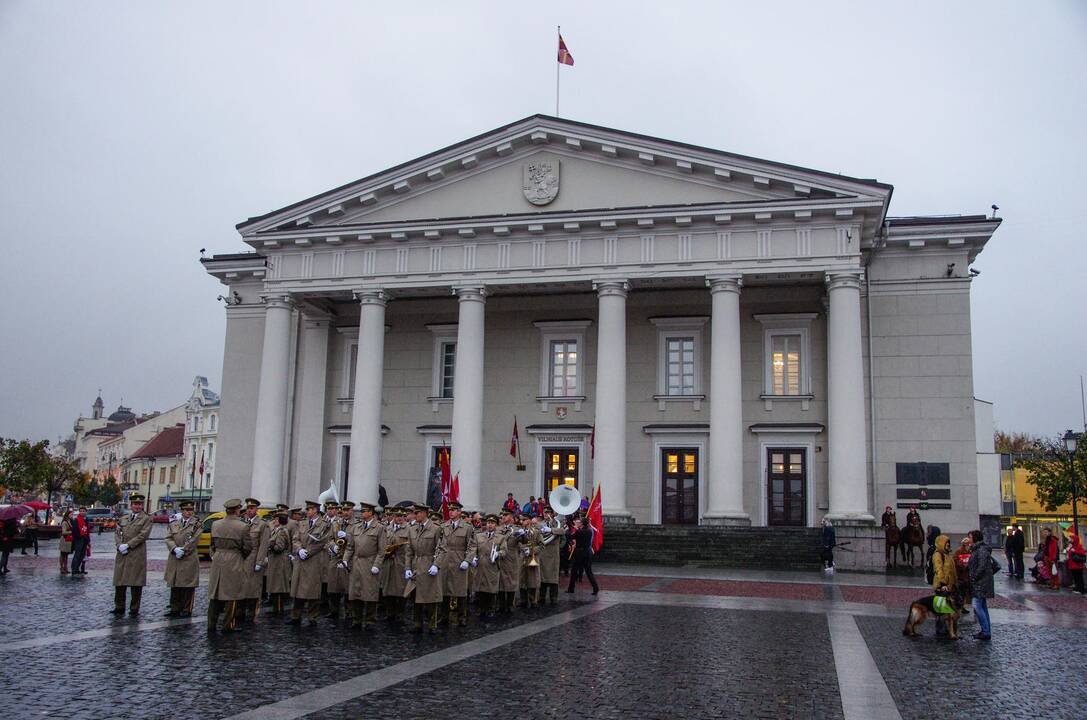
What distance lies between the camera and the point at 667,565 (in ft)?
85.1

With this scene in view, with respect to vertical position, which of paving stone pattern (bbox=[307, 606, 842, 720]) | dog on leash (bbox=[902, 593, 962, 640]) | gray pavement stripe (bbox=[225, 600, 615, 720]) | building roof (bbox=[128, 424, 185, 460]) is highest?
building roof (bbox=[128, 424, 185, 460])

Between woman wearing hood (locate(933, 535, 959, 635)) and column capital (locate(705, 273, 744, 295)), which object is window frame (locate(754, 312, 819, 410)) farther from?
woman wearing hood (locate(933, 535, 959, 635))

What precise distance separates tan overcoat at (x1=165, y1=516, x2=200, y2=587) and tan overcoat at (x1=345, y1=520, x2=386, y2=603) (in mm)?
2325

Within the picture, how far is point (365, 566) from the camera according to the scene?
13547 millimetres

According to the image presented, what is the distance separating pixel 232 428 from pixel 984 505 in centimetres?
2691

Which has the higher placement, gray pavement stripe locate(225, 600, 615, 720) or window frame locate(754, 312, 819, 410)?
window frame locate(754, 312, 819, 410)

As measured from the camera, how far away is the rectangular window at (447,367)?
3444 cm

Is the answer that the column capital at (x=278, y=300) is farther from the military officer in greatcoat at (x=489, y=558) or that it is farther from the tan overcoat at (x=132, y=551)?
the military officer in greatcoat at (x=489, y=558)

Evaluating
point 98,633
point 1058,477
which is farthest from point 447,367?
point 1058,477

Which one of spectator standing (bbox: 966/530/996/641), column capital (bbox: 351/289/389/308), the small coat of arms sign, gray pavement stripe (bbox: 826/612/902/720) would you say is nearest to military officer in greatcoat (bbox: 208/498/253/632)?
gray pavement stripe (bbox: 826/612/902/720)

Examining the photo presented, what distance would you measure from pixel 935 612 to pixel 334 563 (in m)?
8.81

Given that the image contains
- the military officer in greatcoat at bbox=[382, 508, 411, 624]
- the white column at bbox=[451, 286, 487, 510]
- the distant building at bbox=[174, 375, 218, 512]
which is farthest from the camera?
the distant building at bbox=[174, 375, 218, 512]

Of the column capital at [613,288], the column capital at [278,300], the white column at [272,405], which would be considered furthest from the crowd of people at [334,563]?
the column capital at [278,300]

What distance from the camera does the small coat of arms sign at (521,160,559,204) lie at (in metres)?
31.1
